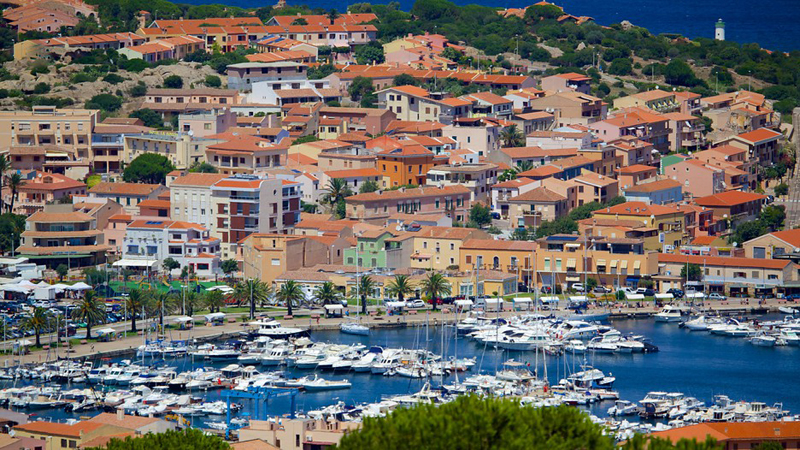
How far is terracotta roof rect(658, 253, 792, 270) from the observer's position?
61.0m

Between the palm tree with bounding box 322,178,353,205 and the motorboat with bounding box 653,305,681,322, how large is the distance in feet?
48.8

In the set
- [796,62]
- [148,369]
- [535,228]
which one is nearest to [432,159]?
[535,228]

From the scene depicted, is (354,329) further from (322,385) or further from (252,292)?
(322,385)

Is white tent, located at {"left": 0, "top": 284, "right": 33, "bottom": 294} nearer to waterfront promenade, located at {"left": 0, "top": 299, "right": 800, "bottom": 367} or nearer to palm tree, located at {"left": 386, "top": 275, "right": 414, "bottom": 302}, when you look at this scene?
waterfront promenade, located at {"left": 0, "top": 299, "right": 800, "bottom": 367}

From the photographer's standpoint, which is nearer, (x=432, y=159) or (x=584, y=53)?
(x=432, y=159)

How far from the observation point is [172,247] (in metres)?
62.7

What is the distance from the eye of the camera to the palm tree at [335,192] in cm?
6894

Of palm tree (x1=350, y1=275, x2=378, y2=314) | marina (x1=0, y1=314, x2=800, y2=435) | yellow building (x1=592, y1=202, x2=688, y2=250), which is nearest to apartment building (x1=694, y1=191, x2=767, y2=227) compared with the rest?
yellow building (x1=592, y1=202, x2=688, y2=250)

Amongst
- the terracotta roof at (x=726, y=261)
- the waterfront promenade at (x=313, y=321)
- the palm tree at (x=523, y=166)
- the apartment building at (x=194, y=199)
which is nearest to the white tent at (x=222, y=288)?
the waterfront promenade at (x=313, y=321)

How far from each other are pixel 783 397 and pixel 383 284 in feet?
51.9

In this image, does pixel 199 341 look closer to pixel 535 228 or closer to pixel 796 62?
pixel 535 228

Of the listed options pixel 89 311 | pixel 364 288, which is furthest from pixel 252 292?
pixel 89 311

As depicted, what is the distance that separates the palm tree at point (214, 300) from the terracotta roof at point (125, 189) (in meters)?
10.6

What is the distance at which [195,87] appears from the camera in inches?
3322
